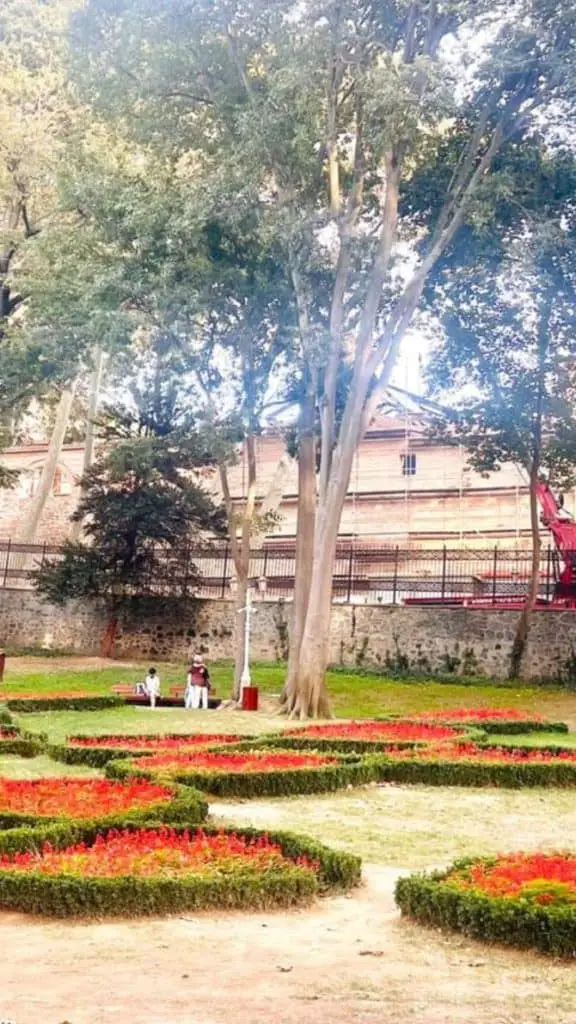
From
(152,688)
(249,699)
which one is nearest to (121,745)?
(249,699)

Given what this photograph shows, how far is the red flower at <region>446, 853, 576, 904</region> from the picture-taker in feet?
17.4

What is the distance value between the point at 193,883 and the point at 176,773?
4191 mm

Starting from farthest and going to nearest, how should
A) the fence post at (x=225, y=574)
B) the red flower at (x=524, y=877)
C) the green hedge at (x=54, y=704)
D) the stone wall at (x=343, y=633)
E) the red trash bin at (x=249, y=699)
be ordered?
the fence post at (x=225, y=574)
the stone wall at (x=343, y=633)
the red trash bin at (x=249, y=699)
the green hedge at (x=54, y=704)
the red flower at (x=524, y=877)

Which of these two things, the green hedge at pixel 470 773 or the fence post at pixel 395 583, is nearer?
the green hedge at pixel 470 773

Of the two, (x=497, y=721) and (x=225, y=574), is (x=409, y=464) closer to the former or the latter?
(x=225, y=574)

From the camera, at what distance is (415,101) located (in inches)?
653

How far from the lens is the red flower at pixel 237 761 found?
10.6m

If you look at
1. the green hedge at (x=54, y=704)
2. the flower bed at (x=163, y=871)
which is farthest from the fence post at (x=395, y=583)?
the flower bed at (x=163, y=871)

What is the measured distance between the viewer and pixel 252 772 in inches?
406

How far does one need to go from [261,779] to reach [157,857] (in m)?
3.96

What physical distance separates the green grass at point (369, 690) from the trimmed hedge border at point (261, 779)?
970cm

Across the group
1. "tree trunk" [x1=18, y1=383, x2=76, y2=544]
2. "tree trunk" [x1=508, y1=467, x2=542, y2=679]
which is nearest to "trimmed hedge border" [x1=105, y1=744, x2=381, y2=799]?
"tree trunk" [x1=508, y1=467, x2=542, y2=679]

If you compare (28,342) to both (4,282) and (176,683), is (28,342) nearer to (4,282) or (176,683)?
(4,282)

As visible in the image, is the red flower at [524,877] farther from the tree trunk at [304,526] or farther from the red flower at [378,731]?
the tree trunk at [304,526]
